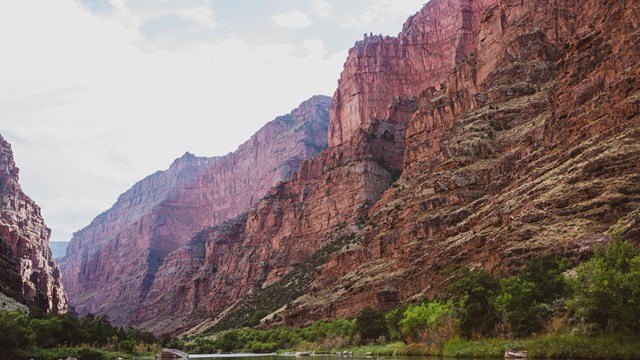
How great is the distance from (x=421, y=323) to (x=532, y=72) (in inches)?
2501

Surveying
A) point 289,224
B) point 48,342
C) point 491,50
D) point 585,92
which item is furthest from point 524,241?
point 289,224

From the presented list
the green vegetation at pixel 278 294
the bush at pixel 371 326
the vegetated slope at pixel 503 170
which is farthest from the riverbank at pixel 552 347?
the green vegetation at pixel 278 294

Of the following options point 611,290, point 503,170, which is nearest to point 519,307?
point 611,290

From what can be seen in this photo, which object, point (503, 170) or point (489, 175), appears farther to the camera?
point (489, 175)

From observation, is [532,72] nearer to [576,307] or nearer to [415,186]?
[415,186]

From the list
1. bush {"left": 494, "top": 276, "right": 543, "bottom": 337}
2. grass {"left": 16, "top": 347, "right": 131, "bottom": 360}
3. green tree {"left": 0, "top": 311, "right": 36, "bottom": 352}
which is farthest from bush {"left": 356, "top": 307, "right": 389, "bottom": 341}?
green tree {"left": 0, "top": 311, "right": 36, "bottom": 352}

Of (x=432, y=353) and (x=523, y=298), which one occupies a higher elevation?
(x=523, y=298)

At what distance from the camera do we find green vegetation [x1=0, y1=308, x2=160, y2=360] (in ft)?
205

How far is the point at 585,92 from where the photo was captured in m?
75.4

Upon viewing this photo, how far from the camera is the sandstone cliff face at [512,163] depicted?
62.2 metres

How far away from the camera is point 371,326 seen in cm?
8025

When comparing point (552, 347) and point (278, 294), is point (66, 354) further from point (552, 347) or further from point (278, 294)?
point (278, 294)

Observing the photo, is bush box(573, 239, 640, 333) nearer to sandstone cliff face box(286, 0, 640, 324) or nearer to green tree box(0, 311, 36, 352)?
sandstone cliff face box(286, 0, 640, 324)

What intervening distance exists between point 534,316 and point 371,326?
1404 inches
